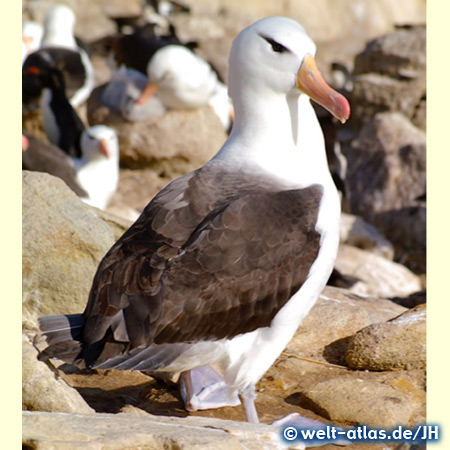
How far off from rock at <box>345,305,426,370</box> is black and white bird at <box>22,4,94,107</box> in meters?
8.96

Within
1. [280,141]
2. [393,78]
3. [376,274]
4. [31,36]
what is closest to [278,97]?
[280,141]

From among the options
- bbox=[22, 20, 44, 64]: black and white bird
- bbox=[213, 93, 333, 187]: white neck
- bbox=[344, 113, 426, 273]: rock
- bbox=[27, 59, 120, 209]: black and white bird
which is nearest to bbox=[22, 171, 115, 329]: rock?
bbox=[213, 93, 333, 187]: white neck

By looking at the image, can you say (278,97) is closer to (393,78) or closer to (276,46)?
(276,46)

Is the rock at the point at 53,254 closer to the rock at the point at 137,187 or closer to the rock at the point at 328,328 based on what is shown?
the rock at the point at 328,328

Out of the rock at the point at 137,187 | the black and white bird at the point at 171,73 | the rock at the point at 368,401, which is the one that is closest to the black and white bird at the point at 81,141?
the rock at the point at 137,187

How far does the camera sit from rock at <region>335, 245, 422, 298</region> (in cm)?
921

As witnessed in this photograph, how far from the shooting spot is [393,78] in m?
14.7

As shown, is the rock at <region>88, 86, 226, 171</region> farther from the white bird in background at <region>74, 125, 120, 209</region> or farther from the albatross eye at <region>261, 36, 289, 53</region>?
the albatross eye at <region>261, 36, 289, 53</region>

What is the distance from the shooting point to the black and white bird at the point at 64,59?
1384 cm

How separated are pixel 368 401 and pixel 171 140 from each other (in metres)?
7.44

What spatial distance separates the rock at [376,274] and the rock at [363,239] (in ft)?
3.15

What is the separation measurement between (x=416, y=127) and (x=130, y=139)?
4427mm

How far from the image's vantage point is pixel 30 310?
539cm

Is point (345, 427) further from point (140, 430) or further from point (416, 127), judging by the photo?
point (416, 127)
